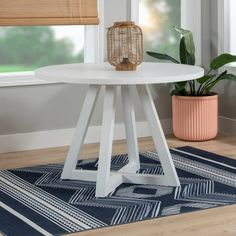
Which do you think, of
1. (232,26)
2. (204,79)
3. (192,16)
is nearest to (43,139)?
(204,79)

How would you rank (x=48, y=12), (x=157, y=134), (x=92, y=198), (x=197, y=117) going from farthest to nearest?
(x=197, y=117)
(x=48, y=12)
(x=157, y=134)
(x=92, y=198)

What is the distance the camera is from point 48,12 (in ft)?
12.8

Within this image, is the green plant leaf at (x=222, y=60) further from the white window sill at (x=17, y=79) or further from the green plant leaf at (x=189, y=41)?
the white window sill at (x=17, y=79)

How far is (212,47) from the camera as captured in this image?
Answer: 455 cm

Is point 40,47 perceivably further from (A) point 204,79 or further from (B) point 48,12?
(A) point 204,79

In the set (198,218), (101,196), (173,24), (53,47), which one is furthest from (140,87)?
(173,24)

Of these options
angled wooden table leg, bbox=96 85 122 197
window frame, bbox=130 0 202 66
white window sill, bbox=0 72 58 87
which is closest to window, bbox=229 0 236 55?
window frame, bbox=130 0 202 66

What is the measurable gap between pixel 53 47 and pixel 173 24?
3.07 feet

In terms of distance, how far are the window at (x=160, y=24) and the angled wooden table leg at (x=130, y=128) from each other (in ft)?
3.86

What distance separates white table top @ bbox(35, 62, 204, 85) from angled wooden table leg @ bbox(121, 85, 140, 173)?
0.15 metres

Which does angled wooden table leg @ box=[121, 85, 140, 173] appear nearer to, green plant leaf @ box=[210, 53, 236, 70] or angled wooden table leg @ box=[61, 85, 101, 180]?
angled wooden table leg @ box=[61, 85, 101, 180]

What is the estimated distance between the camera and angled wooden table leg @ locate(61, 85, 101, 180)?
3.11m

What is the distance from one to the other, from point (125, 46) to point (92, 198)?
2.60 feet

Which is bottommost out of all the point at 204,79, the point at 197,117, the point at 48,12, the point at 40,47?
the point at 197,117
